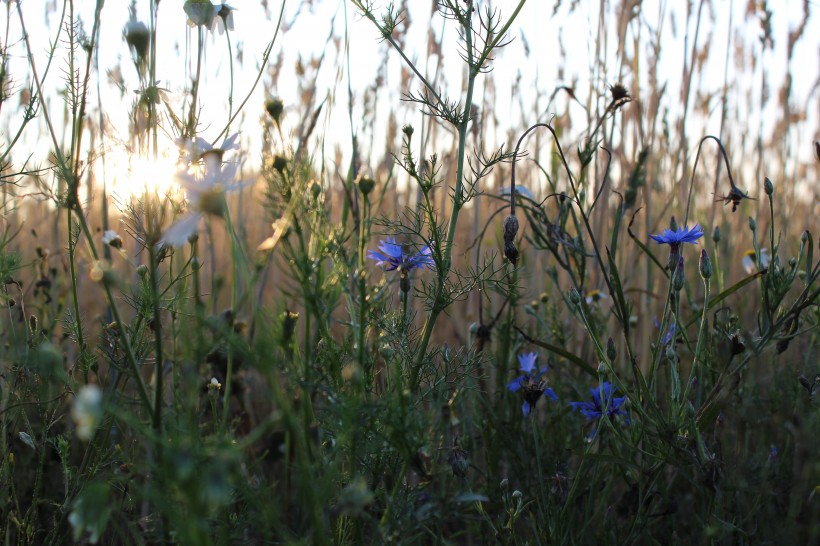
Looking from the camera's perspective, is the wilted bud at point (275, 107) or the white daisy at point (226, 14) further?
the white daisy at point (226, 14)

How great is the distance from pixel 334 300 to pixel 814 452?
0.77 metres

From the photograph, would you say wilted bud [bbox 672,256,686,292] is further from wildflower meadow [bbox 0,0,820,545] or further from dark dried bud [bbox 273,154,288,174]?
dark dried bud [bbox 273,154,288,174]

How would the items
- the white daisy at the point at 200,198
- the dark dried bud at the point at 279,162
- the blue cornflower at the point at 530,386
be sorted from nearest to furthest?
the white daisy at the point at 200,198 → the dark dried bud at the point at 279,162 → the blue cornflower at the point at 530,386

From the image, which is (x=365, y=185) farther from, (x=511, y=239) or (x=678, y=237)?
(x=678, y=237)

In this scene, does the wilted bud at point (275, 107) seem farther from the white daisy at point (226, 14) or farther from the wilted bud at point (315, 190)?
the white daisy at point (226, 14)

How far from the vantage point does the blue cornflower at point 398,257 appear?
92cm

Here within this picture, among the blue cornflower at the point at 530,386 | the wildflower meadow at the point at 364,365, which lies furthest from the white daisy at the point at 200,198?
the blue cornflower at the point at 530,386

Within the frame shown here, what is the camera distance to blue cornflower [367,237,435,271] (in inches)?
36.2

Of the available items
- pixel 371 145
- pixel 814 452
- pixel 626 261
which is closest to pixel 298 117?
pixel 371 145

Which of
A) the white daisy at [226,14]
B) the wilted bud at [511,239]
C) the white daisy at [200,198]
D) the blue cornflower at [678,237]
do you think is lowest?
the white daisy at [200,198]

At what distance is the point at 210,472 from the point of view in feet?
1.50

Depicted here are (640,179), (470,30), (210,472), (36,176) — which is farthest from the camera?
(640,179)

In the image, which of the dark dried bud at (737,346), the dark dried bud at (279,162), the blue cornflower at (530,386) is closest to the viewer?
the dark dried bud at (279,162)

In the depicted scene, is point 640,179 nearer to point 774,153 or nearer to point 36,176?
point 36,176
